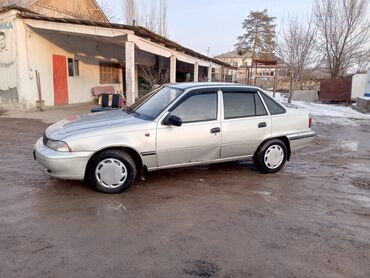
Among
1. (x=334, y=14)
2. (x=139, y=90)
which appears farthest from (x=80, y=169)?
(x=334, y=14)

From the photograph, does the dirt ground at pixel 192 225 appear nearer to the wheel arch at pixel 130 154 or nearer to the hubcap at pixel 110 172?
the hubcap at pixel 110 172

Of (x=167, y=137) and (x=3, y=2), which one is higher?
(x=3, y=2)

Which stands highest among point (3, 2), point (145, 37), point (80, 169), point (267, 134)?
point (3, 2)

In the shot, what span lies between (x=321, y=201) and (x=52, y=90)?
12726 mm

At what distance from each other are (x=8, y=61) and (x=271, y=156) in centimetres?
1127

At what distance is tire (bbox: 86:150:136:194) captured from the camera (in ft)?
15.2

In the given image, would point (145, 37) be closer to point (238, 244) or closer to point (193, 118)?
point (193, 118)

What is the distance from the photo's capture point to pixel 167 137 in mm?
4891

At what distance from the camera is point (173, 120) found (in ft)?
15.7

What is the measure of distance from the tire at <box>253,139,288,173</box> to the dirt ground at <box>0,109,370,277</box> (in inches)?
6.0

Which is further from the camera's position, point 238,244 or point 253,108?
point 253,108

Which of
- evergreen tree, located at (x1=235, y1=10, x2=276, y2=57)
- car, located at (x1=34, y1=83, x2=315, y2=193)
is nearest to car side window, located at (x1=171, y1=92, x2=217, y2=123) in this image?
car, located at (x1=34, y1=83, x2=315, y2=193)

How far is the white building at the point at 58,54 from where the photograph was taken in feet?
38.6

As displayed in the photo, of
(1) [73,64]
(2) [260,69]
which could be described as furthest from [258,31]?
(1) [73,64]
